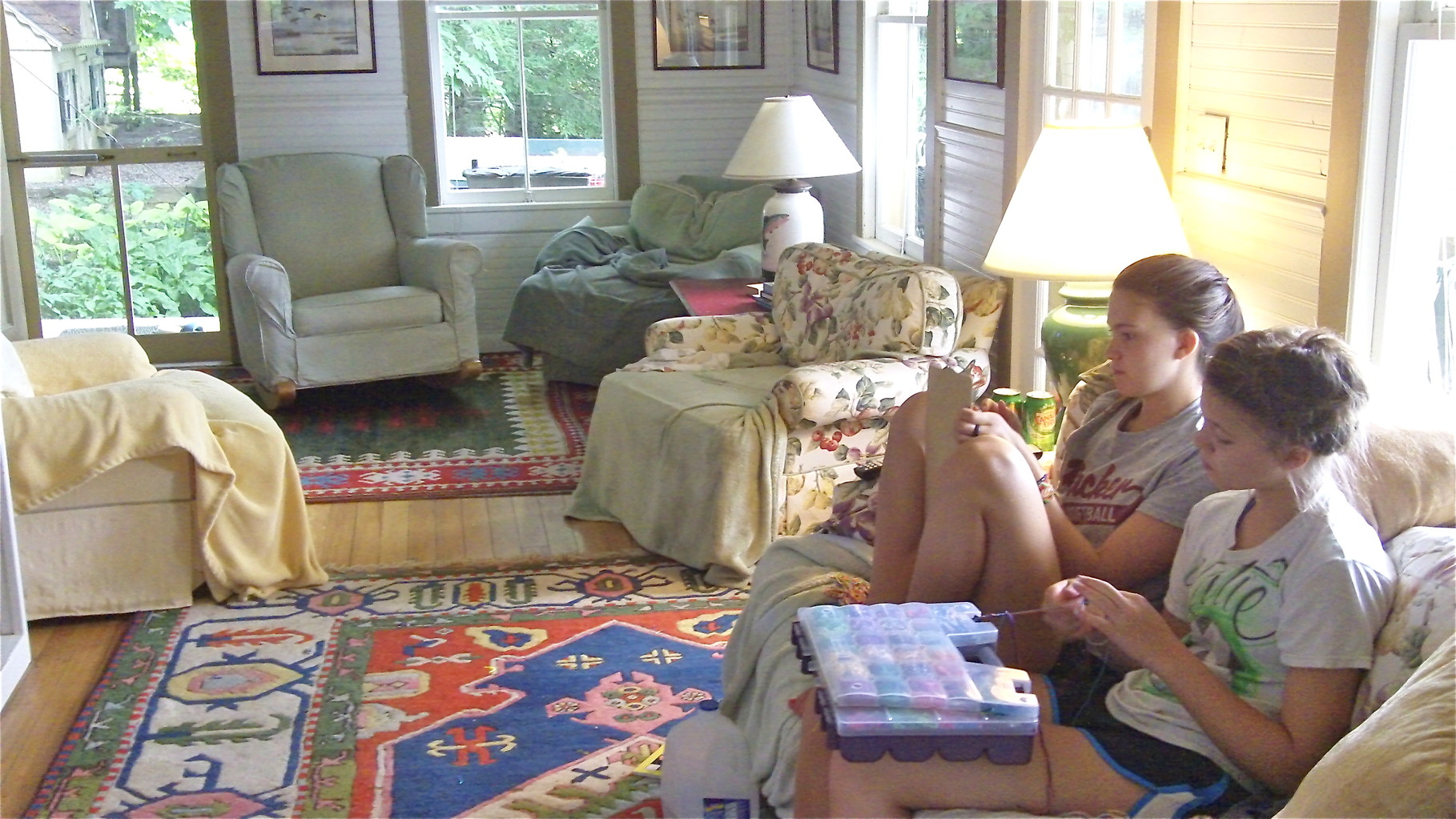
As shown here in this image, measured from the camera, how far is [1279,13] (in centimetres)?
260

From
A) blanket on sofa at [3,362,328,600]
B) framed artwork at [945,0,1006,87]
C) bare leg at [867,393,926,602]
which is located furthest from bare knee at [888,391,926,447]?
blanket on sofa at [3,362,328,600]

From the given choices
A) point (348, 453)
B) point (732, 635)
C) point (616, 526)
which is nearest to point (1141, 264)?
point (732, 635)

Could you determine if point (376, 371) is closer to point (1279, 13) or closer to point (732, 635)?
point (732, 635)

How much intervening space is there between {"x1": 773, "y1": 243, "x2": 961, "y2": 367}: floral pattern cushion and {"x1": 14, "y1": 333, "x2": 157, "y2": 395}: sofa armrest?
6.34 ft

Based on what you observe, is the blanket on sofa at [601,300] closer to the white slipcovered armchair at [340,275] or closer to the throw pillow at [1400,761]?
the white slipcovered armchair at [340,275]

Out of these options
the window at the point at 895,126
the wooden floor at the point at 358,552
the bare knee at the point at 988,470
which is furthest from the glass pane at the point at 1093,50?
the wooden floor at the point at 358,552

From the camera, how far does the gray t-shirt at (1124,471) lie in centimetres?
212

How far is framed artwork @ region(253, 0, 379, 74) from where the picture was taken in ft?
19.9

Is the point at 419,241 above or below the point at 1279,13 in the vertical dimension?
below

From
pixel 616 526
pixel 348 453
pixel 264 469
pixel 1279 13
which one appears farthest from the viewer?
pixel 348 453

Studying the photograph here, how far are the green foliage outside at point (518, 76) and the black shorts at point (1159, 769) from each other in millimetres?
5141

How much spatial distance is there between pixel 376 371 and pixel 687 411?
2079 mm

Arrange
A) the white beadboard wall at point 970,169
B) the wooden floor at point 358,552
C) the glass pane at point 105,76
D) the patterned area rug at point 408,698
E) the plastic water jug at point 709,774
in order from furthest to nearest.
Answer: the glass pane at point 105,76
the white beadboard wall at point 970,169
the wooden floor at point 358,552
the patterned area rug at point 408,698
the plastic water jug at point 709,774

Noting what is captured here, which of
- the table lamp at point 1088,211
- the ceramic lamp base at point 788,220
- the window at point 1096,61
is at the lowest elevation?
the ceramic lamp base at point 788,220
